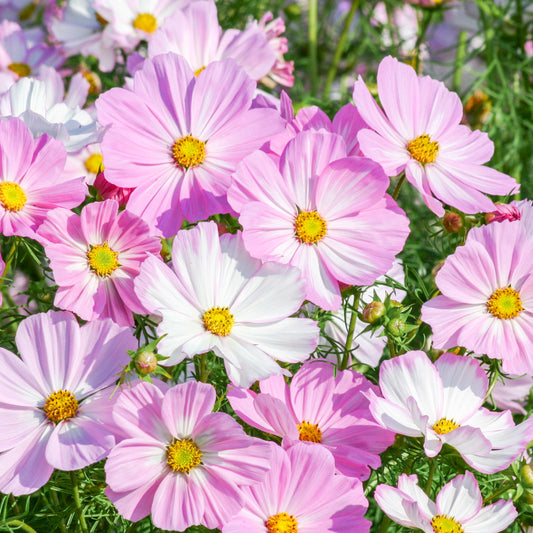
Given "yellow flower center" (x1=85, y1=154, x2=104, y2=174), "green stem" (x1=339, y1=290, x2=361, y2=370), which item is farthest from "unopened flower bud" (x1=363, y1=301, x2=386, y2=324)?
"yellow flower center" (x1=85, y1=154, x2=104, y2=174)

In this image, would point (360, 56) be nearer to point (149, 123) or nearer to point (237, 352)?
point (149, 123)

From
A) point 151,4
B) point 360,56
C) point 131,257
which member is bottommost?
point 131,257

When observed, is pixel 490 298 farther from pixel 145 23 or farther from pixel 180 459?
pixel 145 23

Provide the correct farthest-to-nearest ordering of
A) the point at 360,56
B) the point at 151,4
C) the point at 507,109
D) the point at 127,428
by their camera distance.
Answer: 1. the point at 360,56
2. the point at 507,109
3. the point at 151,4
4. the point at 127,428

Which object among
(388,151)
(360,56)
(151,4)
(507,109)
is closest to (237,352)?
(388,151)

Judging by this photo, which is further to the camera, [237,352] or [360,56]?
[360,56]

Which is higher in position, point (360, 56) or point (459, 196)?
point (360, 56)

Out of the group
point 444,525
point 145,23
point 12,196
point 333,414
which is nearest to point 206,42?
point 145,23
